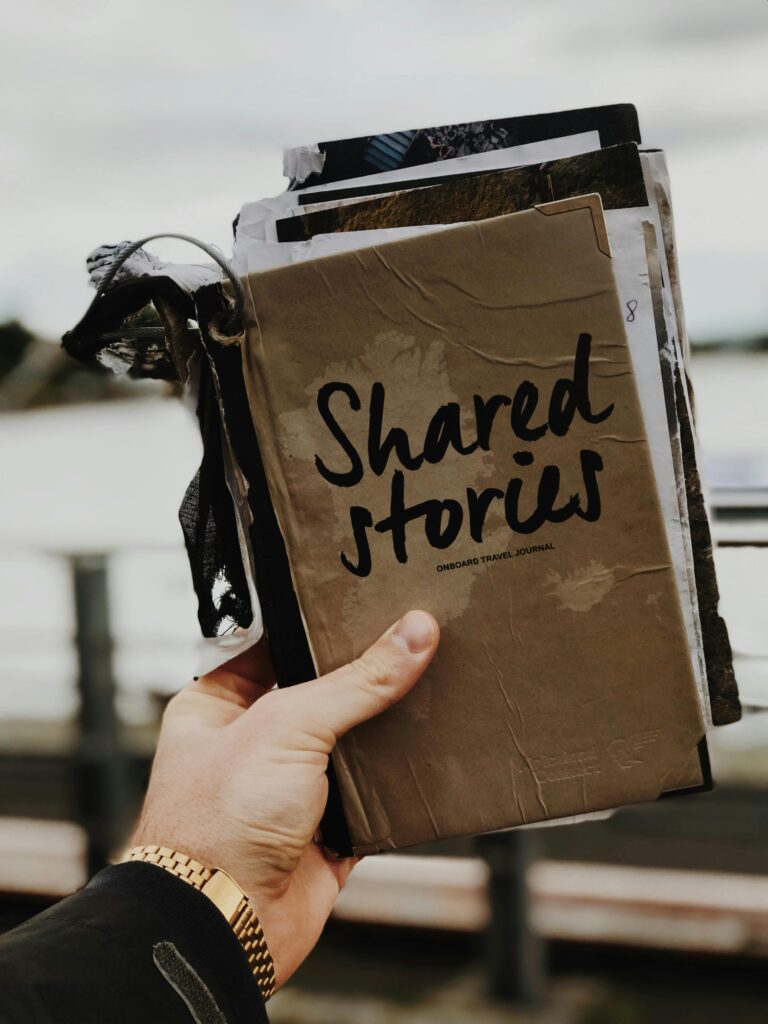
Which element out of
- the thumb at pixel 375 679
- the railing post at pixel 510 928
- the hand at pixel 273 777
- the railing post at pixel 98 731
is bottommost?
the railing post at pixel 510 928

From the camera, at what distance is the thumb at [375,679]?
0.61m

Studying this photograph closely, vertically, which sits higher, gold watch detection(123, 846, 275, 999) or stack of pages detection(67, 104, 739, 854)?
stack of pages detection(67, 104, 739, 854)

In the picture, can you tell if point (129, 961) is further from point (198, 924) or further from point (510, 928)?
point (510, 928)

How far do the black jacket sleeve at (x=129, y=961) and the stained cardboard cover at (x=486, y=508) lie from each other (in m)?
0.14

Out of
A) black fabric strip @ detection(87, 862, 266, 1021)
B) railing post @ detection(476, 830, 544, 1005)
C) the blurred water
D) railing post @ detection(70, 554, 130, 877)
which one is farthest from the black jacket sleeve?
railing post @ detection(70, 554, 130, 877)

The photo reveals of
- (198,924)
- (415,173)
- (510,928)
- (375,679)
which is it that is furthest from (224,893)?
(510,928)

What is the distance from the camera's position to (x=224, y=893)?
2.12 ft

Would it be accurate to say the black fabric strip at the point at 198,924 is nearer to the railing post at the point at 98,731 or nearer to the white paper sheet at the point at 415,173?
the white paper sheet at the point at 415,173

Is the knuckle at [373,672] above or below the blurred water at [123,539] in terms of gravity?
above

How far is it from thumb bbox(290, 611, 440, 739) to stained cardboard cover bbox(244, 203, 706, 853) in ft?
0.05

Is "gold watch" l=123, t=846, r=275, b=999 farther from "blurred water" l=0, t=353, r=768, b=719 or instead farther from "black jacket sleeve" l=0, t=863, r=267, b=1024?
"blurred water" l=0, t=353, r=768, b=719

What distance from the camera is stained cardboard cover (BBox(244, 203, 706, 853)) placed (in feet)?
1.95

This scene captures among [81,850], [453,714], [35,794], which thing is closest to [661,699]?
[453,714]

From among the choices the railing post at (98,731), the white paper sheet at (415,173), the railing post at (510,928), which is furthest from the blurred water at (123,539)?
the railing post at (510,928)
